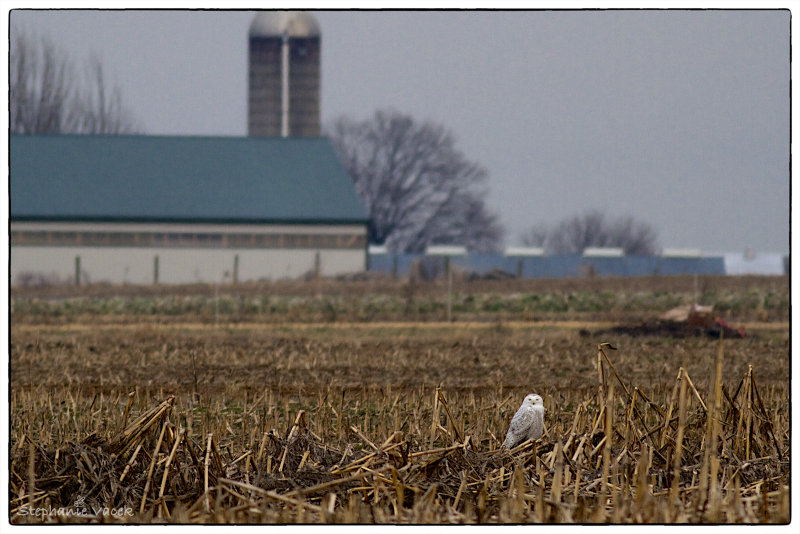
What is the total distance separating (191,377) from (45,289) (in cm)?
2524

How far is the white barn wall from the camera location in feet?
151

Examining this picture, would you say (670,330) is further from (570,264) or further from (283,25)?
(283,25)

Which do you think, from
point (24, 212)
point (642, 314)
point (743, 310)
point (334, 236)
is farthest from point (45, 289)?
point (743, 310)

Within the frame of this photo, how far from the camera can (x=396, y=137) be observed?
228ft

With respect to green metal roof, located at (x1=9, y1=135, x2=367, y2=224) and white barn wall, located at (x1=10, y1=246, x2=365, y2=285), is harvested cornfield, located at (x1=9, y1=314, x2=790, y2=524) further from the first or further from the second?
green metal roof, located at (x1=9, y1=135, x2=367, y2=224)

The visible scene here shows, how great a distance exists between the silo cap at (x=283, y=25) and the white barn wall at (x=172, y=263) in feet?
164

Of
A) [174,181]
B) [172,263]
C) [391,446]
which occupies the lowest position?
[391,446]

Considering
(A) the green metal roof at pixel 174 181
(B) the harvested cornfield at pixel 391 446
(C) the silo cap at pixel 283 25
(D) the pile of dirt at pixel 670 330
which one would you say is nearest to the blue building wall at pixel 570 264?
(A) the green metal roof at pixel 174 181

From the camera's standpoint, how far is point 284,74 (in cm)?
9412

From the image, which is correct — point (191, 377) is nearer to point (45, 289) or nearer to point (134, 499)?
point (134, 499)

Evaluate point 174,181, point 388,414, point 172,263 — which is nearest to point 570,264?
point 174,181

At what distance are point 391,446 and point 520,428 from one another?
3.67ft

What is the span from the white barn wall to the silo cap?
49900 mm

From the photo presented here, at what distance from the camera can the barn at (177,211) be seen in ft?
153
